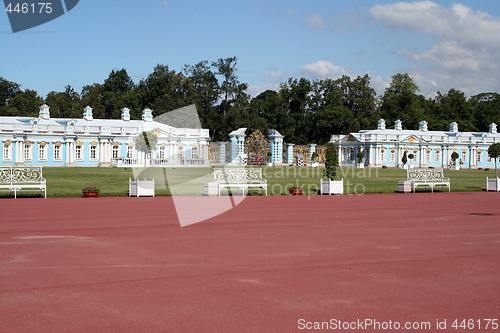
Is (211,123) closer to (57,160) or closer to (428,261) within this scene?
(57,160)

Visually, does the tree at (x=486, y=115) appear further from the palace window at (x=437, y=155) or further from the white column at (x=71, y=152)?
the white column at (x=71, y=152)

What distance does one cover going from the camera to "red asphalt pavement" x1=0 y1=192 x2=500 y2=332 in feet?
18.1

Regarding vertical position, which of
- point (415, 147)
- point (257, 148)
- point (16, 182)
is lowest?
point (16, 182)

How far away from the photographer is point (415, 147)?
6919cm

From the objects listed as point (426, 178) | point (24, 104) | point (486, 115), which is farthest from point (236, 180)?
point (486, 115)

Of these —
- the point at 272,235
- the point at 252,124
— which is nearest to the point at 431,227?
the point at 272,235

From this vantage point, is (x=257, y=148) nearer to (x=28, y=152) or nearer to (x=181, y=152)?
(x=181, y=152)

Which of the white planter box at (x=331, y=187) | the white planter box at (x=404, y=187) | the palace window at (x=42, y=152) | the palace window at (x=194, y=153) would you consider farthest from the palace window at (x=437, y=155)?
the white planter box at (x=331, y=187)

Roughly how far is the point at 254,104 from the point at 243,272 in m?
68.9

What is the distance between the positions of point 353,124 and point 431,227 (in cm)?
6681

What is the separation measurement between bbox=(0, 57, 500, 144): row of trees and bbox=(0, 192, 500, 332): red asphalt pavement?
5943 centimetres

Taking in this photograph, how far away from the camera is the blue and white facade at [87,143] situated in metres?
55.3

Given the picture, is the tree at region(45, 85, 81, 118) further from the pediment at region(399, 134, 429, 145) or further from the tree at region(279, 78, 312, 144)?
the pediment at region(399, 134, 429, 145)

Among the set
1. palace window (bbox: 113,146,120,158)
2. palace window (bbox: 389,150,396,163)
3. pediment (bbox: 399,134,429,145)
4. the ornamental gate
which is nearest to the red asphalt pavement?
the ornamental gate
